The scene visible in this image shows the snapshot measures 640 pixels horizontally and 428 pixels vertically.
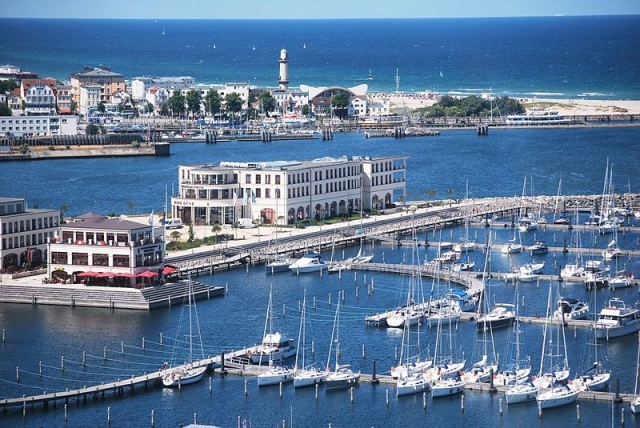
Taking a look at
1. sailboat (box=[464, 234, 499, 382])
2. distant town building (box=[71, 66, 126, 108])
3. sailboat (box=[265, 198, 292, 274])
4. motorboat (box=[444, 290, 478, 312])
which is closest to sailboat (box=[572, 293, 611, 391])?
sailboat (box=[464, 234, 499, 382])

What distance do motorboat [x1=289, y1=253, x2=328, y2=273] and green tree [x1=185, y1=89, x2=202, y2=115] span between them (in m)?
86.1

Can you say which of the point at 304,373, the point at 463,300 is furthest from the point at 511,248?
the point at 304,373

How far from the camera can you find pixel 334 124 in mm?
154875

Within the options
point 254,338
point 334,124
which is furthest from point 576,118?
point 254,338

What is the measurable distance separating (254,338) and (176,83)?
114406 mm

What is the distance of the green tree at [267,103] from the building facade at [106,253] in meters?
94.9

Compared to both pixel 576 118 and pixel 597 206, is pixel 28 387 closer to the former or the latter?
pixel 597 206

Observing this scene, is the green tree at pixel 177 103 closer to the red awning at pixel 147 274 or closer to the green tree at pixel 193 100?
the green tree at pixel 193 100

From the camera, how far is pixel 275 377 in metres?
51.5

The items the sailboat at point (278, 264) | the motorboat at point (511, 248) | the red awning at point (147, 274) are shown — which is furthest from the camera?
the motorboat at point (511, 248)

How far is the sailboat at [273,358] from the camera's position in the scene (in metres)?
51.5

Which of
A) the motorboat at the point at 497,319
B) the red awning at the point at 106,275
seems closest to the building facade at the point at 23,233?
the red awning at the point at 106,275

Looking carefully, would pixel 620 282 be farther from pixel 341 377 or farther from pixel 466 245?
pixel 341 377

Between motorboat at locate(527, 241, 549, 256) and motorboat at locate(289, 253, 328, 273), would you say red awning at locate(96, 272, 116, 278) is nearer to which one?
motorboat at locate(289, 253, 328, 273)
